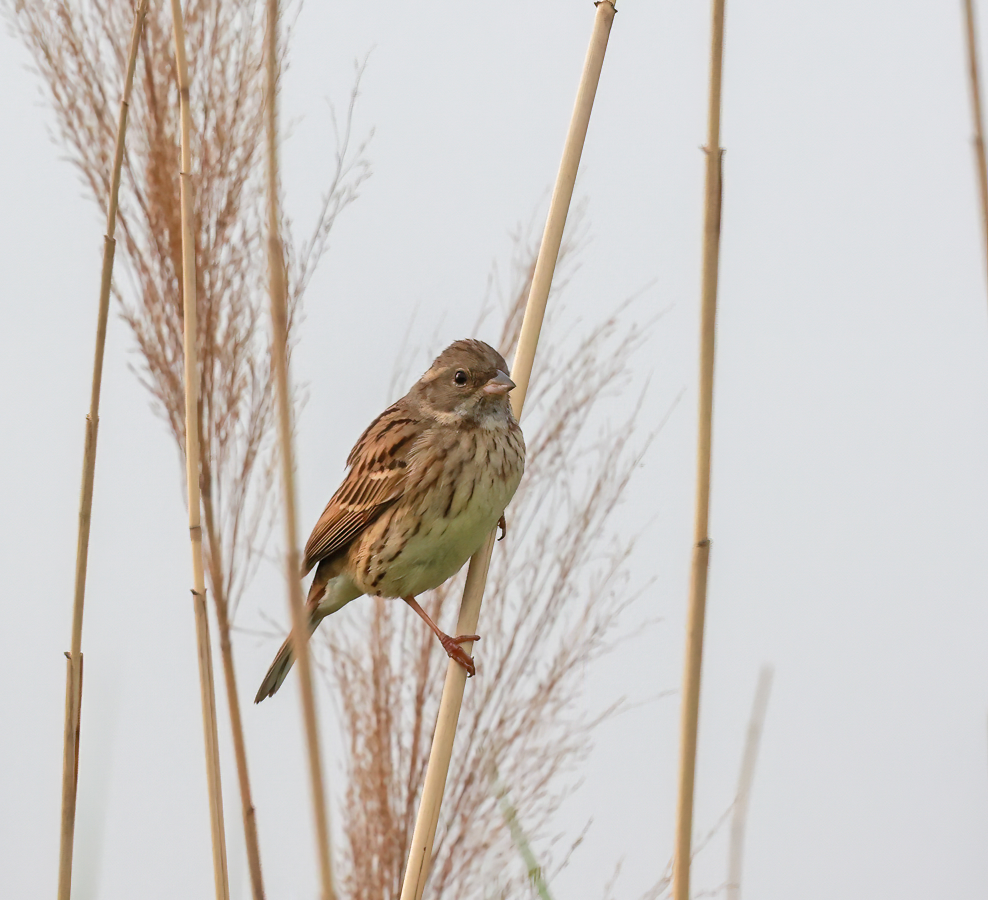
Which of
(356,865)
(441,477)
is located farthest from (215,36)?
(356,865)

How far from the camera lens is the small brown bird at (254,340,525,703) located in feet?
6.01

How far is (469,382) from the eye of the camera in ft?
6.26

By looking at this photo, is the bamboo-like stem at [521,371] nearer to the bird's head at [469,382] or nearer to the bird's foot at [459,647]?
the bird's foot at [459,647]

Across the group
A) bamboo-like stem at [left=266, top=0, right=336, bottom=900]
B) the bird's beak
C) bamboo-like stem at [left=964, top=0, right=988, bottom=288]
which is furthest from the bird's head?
bamboo-like stem at [left=266, top=0, right=336, bottom=900]

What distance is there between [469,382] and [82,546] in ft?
2.31

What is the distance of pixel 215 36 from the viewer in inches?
75.4

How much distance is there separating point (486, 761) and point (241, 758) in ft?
1.78

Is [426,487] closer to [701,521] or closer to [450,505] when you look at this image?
[450,505]

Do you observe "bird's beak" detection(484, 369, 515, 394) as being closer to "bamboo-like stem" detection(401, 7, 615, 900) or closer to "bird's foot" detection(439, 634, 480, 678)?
"bamboo-like stem" detection(401, 7, 615, 900)

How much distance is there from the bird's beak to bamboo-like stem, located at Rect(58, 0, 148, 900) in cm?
59

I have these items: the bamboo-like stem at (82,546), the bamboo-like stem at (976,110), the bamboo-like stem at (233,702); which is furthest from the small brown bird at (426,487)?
the bamboo-like stem at (976,110)

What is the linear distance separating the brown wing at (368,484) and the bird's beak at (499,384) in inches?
8.1

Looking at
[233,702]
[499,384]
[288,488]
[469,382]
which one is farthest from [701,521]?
[233,702]

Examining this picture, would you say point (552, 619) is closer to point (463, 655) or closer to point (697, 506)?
point (463, 655)
